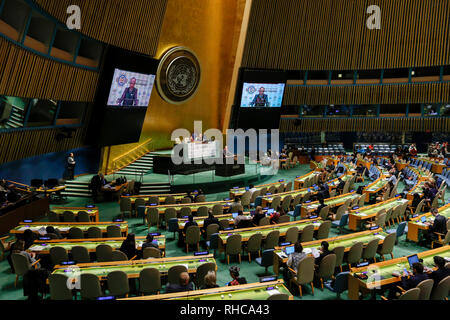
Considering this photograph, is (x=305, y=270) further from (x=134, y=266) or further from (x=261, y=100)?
(x=261, y=100)

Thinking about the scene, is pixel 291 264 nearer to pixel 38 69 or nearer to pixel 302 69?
pixel 38 69

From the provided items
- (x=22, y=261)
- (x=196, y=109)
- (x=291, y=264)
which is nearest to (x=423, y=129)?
(x=196, y=109)

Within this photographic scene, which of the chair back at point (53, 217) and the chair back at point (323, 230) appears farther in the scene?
the chair back at point (53, 217)

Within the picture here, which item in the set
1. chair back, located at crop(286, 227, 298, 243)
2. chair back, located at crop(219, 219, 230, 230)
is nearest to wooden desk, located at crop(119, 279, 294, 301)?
chair back, located at crop(286, 227, 298, 243)

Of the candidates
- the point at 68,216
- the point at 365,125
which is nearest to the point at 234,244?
the point at 68,216

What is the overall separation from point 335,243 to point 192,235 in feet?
11.2

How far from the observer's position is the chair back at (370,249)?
750 centimetres

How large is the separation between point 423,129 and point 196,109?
15.6m

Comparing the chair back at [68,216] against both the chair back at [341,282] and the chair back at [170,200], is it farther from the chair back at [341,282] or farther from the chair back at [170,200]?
the chair back at [341,282]

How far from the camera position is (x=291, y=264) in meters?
6.69

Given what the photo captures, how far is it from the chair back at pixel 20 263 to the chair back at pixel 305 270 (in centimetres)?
514

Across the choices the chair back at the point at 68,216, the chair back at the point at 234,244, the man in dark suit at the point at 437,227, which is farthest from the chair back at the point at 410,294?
the chair back at the point at 68,216

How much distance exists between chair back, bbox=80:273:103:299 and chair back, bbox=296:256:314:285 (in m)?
3.56

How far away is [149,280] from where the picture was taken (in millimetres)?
6000
